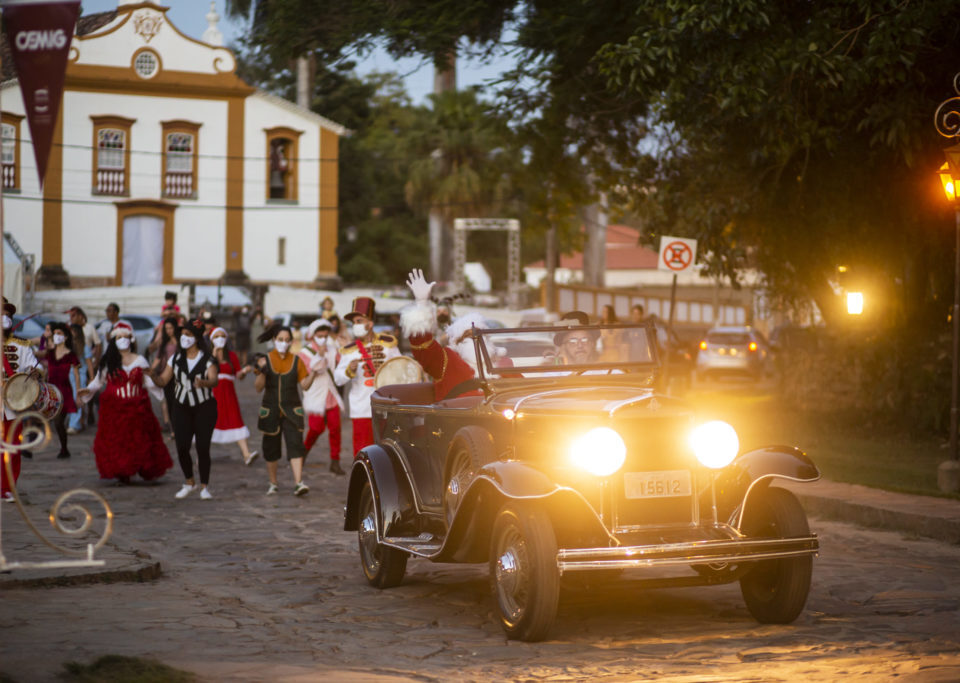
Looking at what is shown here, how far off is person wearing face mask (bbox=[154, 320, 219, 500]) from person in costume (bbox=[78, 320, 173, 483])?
993 millimetres

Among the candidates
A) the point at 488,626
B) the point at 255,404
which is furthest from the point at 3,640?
the point at 255,404

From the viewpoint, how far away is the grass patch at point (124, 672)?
18.5 feet

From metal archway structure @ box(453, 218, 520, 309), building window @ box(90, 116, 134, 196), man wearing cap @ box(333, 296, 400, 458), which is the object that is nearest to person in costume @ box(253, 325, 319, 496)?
man wearing cap @ box(333, 296, 400, 458)

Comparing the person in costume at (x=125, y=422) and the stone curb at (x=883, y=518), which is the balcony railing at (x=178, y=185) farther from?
the stone curb at (x=883, y=518)

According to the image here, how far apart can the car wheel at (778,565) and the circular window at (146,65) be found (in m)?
45.3

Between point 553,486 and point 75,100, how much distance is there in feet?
150

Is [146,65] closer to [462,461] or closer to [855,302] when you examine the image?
[855,302]

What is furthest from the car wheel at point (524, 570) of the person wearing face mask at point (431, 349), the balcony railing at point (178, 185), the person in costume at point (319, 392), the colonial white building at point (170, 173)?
the balcony railing at point (178, 185)

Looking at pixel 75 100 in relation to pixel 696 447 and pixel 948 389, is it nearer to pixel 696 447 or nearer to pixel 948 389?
pixel 948 389

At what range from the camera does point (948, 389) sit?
1881 cm

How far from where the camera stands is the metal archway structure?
55.9 metres

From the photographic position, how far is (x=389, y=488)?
8617mm

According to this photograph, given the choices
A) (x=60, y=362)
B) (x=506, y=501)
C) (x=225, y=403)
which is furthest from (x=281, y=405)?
(x=506, y=501)

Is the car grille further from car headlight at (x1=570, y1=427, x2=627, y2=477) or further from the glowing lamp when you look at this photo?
the glowing lamp
